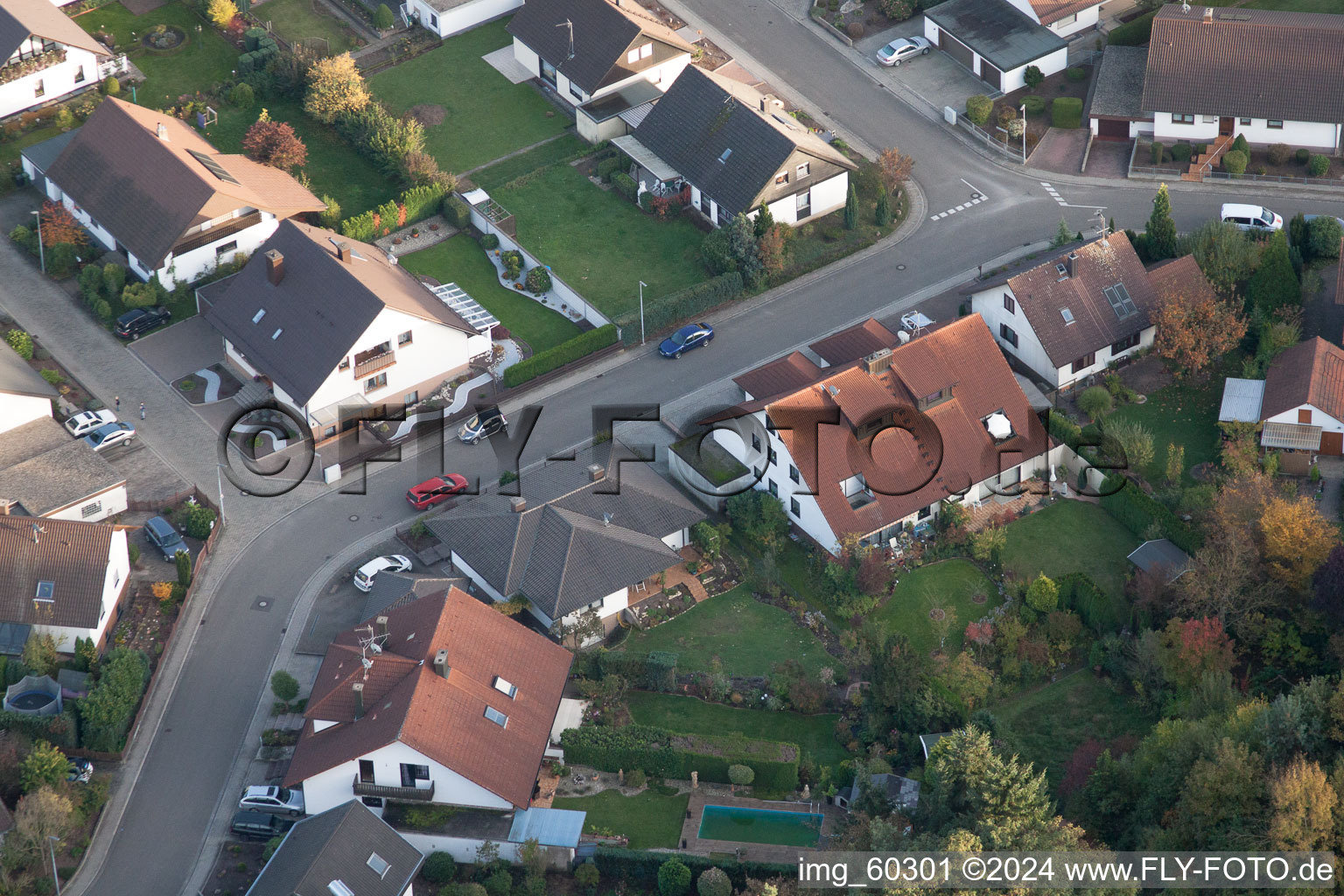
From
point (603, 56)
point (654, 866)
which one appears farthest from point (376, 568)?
point (603, 56)

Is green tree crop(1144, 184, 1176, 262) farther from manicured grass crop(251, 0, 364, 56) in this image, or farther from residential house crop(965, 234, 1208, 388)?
manicured grass crop(251, 0, 364, 56)

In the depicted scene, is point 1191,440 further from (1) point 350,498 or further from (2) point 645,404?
(1) point 350,498

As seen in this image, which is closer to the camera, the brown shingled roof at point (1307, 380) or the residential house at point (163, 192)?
the brown shingled roof at point (1307, 380)

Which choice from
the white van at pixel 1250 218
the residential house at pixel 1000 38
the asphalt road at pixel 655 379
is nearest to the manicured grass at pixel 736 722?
the asphalt road at pixel 655 379

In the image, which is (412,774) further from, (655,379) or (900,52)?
(900,52)

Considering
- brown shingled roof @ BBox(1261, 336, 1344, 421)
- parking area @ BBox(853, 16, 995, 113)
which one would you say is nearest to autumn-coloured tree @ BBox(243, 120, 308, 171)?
parking area @ BBox(853, 16, 995, 113)

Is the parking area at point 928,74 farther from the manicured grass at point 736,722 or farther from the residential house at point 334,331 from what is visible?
the manicured grass at point 736,722
